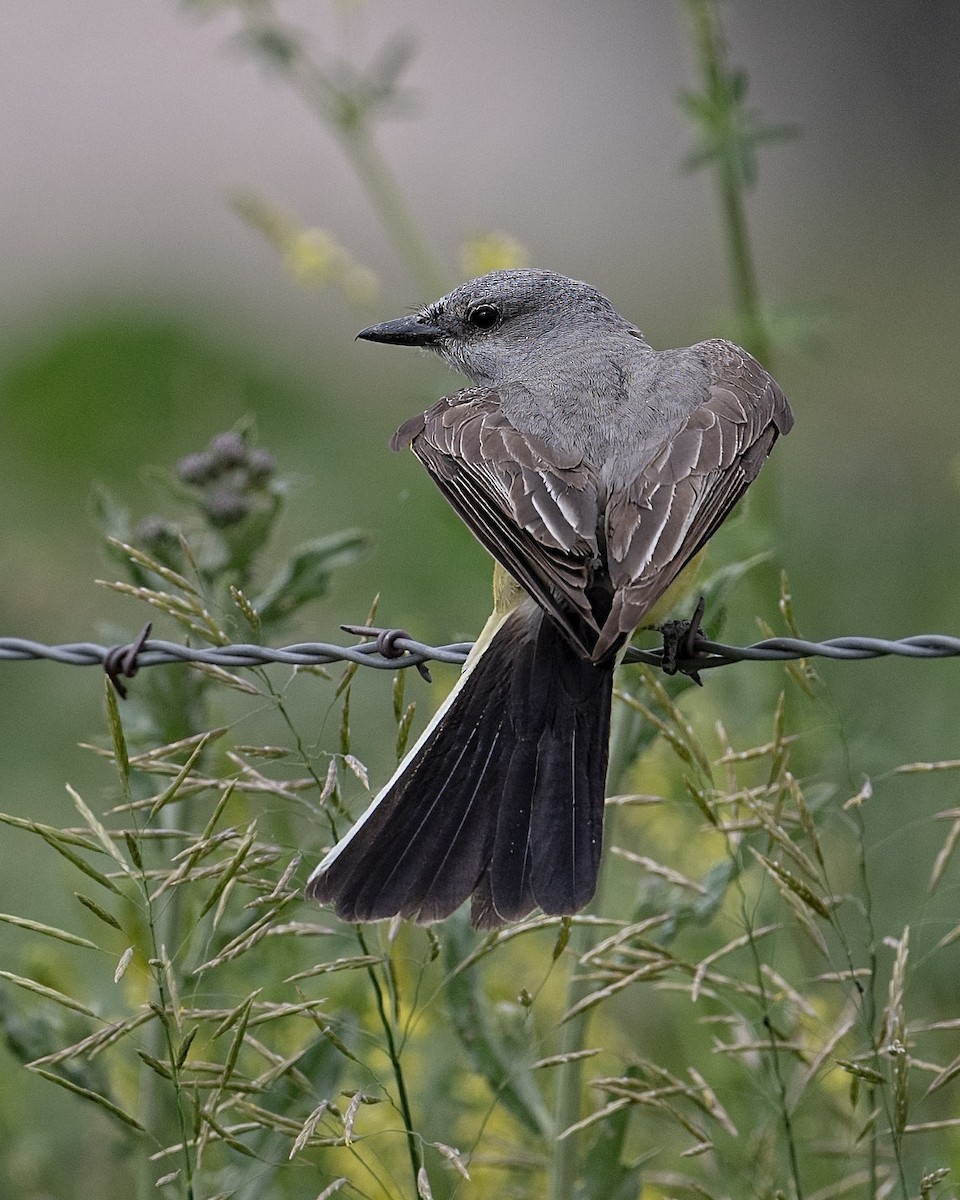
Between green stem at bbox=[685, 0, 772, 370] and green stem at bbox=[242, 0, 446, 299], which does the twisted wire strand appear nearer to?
green stem at bbox=[685, 0, 772, 370]

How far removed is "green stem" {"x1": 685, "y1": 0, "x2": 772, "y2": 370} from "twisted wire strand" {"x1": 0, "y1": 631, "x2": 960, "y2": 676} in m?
2.09

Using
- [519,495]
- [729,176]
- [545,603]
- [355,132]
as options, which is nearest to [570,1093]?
[545,603]

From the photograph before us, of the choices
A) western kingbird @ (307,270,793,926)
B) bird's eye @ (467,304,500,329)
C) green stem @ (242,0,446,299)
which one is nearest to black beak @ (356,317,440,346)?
bird's eye @ (467,304,500,329)

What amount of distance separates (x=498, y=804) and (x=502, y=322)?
69.2 inches

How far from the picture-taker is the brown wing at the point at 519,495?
3176 millimetres

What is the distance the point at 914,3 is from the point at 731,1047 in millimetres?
11544

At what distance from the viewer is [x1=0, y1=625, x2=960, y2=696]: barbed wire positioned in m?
3.09

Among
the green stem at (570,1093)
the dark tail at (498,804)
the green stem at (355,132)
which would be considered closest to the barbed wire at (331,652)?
the dark tail at (498,804)

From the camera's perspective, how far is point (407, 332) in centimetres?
454

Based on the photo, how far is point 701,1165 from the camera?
421 centimetres

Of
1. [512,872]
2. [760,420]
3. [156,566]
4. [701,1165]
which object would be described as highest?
[760,420]

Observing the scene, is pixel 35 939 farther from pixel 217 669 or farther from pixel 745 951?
pixel 217 669

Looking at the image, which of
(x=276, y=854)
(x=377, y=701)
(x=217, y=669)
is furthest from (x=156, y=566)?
(x=377, y=701)

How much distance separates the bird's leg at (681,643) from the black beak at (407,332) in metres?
1.40
